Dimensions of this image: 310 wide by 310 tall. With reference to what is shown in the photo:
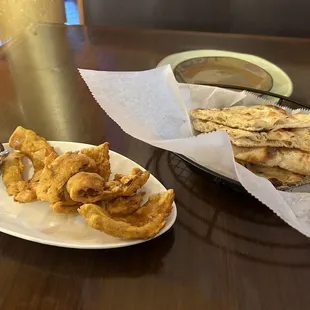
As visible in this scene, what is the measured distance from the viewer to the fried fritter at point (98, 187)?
59 cm

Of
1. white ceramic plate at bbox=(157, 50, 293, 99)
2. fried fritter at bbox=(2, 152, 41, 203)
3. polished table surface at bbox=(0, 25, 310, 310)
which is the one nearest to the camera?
polished table surface at bbox=(0, 25, 310, 310)

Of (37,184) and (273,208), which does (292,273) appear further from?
(37,184)

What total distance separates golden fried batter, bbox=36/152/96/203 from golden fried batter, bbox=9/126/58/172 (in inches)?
2.6

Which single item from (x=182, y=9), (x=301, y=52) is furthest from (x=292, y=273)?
(x=182, y=9)

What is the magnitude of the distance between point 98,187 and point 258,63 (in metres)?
0.73

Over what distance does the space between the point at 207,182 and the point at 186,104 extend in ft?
0.71

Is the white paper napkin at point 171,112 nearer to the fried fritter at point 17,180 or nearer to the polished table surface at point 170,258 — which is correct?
the polished table surface at point 170,258

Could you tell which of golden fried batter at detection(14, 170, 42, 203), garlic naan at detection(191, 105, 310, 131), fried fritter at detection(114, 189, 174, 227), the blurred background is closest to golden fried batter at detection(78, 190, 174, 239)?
fried fritter at detection(114, 189, 174, 227)

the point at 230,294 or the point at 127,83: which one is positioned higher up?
the point at 127,83

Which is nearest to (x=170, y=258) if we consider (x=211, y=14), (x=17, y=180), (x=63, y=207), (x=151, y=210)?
(x=151, y=210)

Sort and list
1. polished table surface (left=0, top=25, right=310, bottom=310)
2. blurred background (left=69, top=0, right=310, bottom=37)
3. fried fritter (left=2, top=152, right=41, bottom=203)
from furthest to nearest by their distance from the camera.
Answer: blurred background (left=69, top=0, right=310, bottom=37) → fried fritter (left=2, top=152, right=41, bottom=203) → polished table surface (left=0, top=25, right=310, bottom=310)

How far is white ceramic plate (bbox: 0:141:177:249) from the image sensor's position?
1.86 feet

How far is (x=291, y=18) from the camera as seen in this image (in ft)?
5.36

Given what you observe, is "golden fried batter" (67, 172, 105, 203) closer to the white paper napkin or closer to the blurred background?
the white paper napkin
